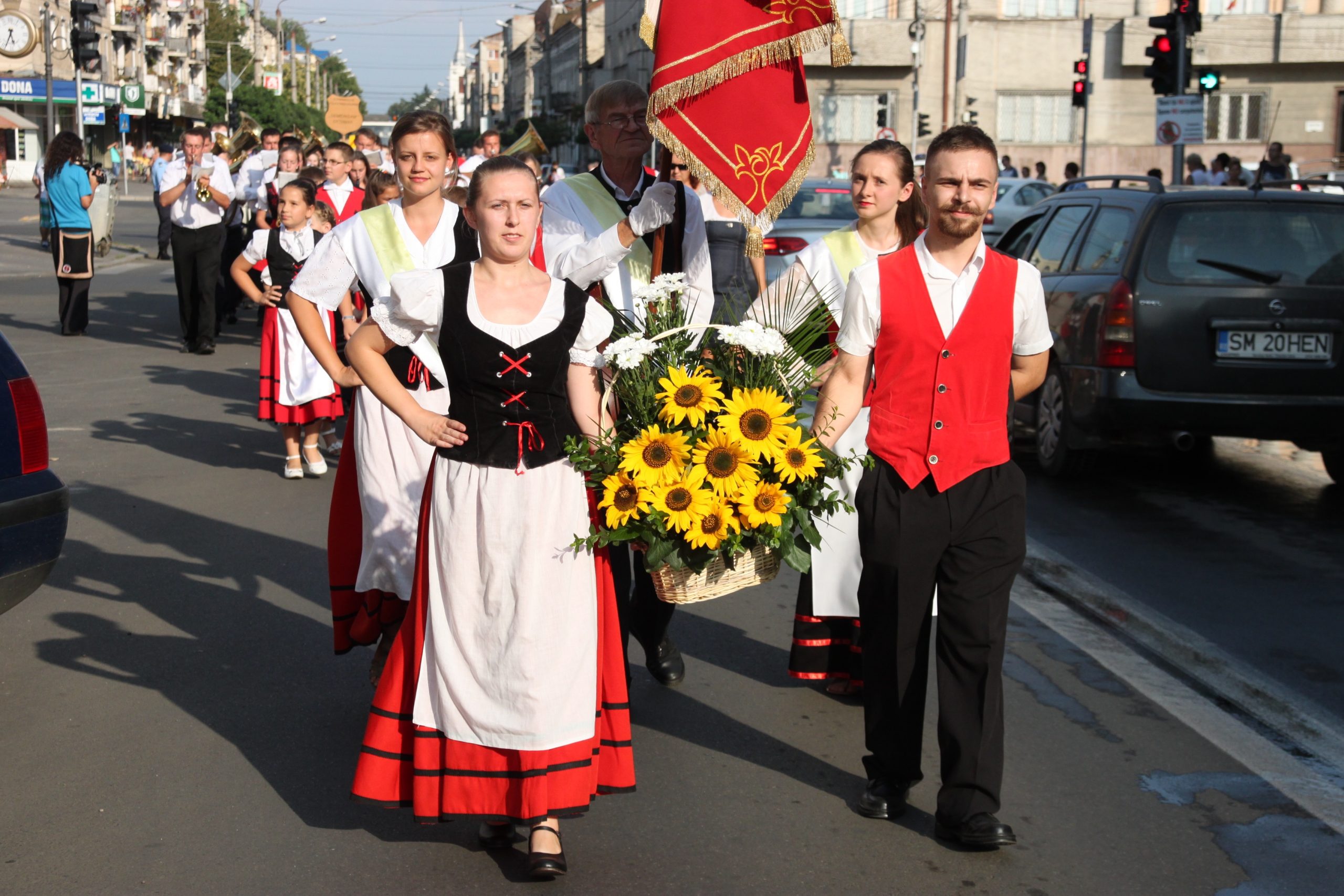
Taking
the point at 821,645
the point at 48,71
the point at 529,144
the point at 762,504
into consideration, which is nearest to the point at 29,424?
the point at 762,504

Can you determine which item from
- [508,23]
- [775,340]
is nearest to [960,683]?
[775,340]

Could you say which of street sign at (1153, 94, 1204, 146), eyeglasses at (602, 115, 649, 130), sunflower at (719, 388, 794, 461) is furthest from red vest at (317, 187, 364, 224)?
street sign at (1153, 94, 1204, 146)

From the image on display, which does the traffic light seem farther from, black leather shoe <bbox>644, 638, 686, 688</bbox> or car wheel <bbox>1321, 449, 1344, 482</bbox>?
black leather shoe <bbox>644, 638, 686, 688</bbox>

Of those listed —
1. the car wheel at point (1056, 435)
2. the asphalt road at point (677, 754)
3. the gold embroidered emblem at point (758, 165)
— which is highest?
the gold embroidered emblem at point (758, 165)

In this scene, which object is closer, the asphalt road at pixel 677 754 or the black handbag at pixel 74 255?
the asphalt road at pixel 677 754

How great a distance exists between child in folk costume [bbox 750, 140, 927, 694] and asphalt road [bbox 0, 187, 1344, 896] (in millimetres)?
184

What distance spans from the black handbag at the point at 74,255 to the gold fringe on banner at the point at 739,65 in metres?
13.0

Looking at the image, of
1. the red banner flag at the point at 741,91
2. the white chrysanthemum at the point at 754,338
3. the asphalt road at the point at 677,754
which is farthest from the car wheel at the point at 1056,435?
the white chrysanthemum at the point at 754,338

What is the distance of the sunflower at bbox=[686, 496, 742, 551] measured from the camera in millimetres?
3930

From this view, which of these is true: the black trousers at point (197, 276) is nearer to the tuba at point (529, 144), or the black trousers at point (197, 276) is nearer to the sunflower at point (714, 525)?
the tuba at point (529, 144)

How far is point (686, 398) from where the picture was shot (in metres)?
3.99

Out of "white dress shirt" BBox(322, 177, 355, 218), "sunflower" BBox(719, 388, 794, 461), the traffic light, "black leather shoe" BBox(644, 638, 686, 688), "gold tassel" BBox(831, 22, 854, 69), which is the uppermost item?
the traffic light

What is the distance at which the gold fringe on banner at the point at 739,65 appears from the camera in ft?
15.6

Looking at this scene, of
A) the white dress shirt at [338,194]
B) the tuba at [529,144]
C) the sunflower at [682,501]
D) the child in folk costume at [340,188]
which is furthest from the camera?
the tuba at [529,144]
